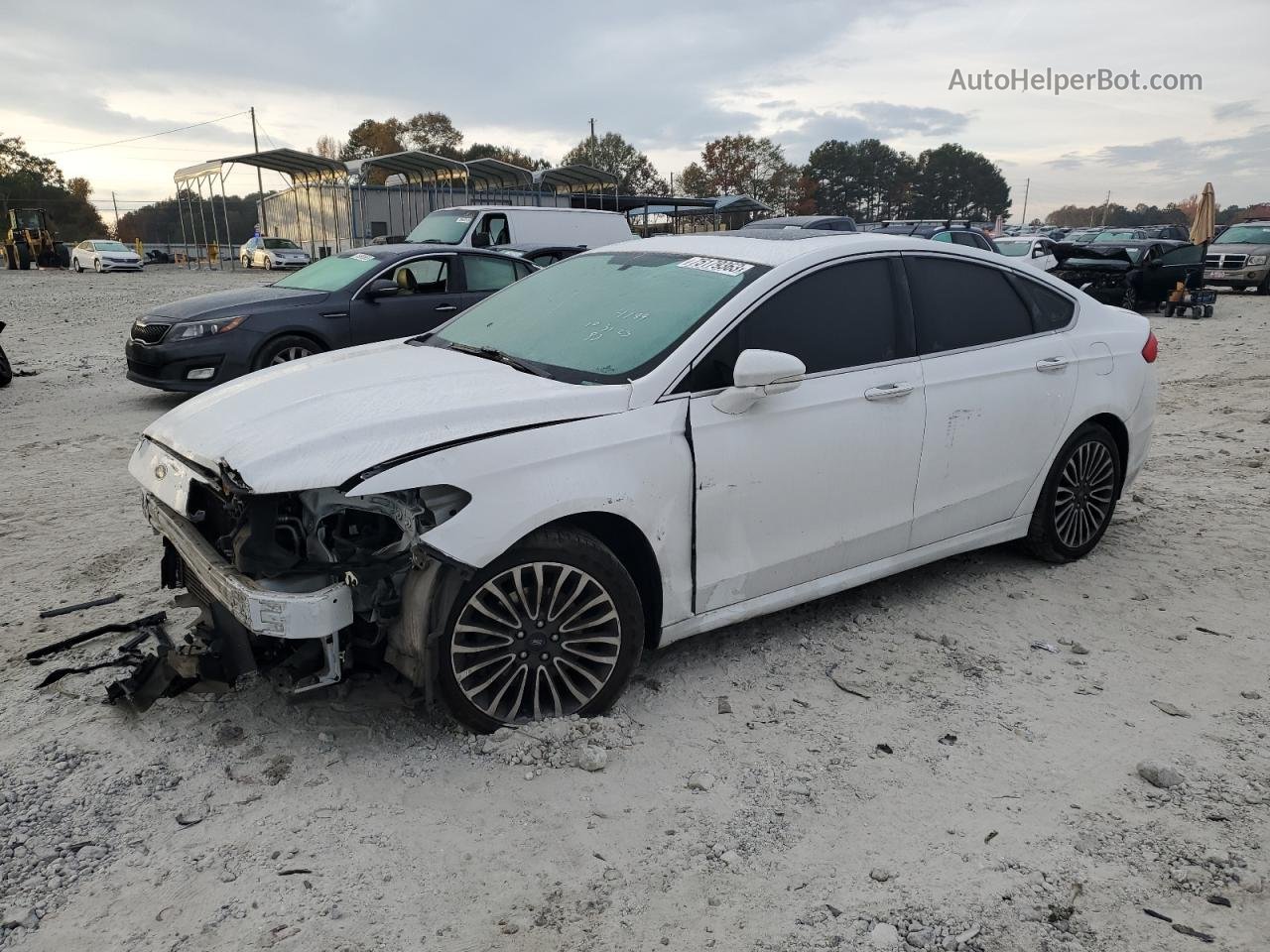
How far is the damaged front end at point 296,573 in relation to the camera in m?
2.85

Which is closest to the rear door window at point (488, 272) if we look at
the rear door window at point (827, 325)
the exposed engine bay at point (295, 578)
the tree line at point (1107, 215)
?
the rear door window at point (827, 325)

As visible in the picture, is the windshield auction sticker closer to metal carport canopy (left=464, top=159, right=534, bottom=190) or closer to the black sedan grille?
the black sedan grille

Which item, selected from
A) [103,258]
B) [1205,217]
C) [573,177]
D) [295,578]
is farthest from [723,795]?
[103,258]

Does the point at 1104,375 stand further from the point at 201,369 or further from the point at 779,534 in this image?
the point at 201,369

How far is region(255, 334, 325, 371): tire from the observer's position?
8.30 meters

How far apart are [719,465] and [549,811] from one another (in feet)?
4.37

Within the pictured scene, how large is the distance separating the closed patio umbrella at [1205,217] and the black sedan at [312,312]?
1879 centimetres

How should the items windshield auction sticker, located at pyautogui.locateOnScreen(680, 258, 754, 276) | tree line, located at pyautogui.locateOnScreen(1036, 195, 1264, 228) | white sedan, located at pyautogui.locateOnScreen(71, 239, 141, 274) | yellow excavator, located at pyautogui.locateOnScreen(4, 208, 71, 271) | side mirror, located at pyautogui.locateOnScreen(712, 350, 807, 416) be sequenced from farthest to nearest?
tree line, located at pyautogui.locateOnScreen(1036, 195, 1264, 228) < yellow excavator, located at pyautogui.locateOnScreen(4, 208, 71, 271) < white sedan, located at pyautogui.locateOnScreen(71, 239, 141, 274) < windshield auction sticker, located at pyautogui.locateOnScreen(680, 258, 754, 276) < side mirror, located at pyautogui.locateOnScreen(712, 350, 807, 416)

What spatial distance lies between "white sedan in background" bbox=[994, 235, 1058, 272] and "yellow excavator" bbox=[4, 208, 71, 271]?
35.5 m

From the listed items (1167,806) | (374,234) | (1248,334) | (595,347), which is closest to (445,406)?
(595,347)

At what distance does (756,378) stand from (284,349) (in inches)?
251

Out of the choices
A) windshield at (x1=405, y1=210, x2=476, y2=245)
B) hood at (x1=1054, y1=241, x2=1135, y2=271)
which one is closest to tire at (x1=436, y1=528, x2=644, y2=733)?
windshield at (x1=405, y1=210, x2=476, y2=245)

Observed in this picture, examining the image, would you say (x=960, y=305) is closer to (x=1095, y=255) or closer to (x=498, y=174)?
(x=1095, y=255)

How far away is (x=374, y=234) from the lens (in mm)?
34844
